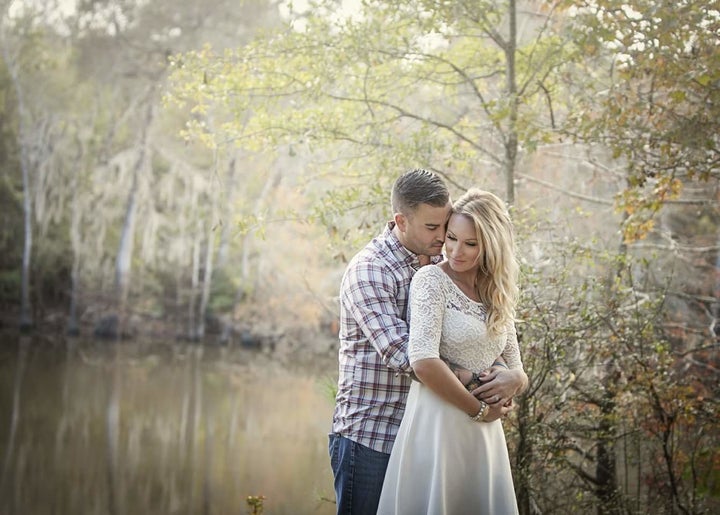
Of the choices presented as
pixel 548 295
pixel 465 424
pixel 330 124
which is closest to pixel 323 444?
pixel 330 124

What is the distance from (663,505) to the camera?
16.1ft

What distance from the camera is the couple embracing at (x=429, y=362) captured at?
8.02 ft

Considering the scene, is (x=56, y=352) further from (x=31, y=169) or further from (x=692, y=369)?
(x=692, y=369)

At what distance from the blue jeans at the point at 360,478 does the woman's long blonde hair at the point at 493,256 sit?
21.4 inches

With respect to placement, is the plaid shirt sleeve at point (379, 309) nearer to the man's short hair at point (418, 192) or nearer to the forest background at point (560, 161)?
the man's short hair at point (418, 192)

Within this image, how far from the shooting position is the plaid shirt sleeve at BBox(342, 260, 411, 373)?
2447 mm

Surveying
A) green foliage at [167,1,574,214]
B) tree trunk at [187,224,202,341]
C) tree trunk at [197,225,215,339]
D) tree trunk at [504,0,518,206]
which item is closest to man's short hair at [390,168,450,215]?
tree trunk at [504,0,518,206]

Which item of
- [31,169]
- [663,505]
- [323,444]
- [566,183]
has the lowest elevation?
[323,444]

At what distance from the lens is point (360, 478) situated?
2.63 m

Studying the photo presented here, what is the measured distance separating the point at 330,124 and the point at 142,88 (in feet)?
51.5

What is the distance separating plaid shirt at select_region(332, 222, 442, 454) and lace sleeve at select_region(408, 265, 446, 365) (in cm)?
12

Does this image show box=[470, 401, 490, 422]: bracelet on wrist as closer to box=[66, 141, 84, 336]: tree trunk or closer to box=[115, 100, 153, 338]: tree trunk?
box=[66, 141, 84, 336]: tree trunk

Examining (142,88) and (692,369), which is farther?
(142,88)

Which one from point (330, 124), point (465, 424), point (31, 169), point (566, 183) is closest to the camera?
point (465, 424)
